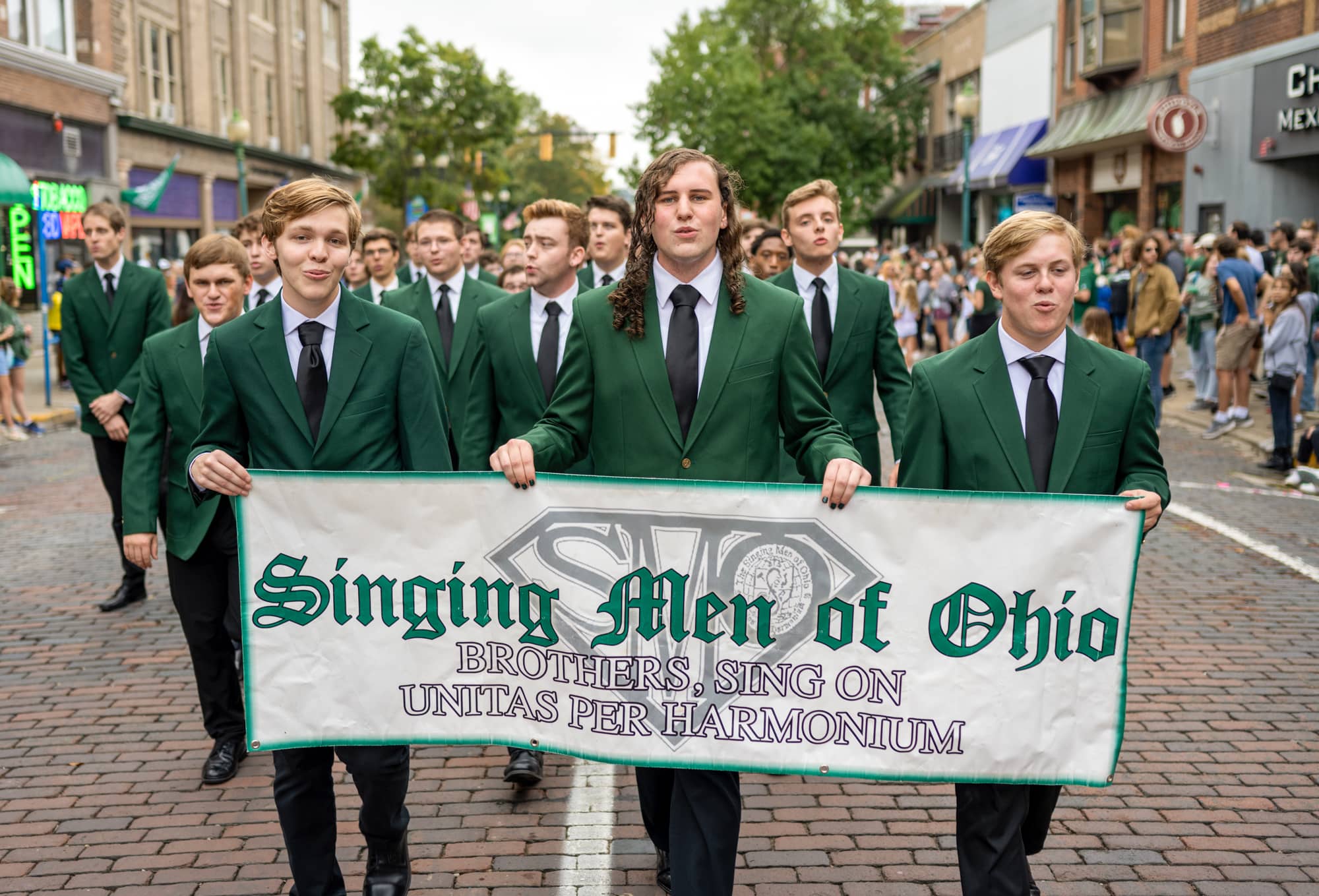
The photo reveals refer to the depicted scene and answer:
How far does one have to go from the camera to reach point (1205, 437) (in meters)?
15.8

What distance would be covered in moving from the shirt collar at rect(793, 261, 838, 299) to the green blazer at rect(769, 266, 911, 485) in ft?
0.12

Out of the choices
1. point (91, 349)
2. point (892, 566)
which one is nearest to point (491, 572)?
point (892, 566)

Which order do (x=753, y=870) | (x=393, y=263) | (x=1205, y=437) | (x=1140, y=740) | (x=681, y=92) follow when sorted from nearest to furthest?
(x=753, y=870), (x=1140, y=740), (x=393, y=263), (x=1205, y=437), (x=681, y=92)

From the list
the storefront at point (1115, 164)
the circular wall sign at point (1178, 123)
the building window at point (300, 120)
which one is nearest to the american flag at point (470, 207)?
the building window at point (300, 120)

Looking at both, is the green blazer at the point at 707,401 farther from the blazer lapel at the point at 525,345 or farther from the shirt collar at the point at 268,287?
the shirt collar at the point at 268,287

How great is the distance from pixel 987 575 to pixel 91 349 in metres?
6.51

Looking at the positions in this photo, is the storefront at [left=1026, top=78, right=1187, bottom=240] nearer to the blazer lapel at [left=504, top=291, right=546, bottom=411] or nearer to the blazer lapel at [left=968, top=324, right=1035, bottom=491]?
the blazer lapel at [left=504, top=291, right=546, bottom=411]

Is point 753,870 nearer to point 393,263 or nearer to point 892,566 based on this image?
point 892,566

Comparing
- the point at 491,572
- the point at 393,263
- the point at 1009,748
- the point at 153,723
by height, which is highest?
the point at 393,263

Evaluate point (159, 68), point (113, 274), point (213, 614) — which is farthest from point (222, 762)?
point (159, 68)

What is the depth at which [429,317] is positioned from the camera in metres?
7.58

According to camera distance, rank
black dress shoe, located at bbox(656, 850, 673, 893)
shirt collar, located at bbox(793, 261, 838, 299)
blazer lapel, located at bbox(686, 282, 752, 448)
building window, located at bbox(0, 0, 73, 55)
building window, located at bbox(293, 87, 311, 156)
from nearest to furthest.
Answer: blazer lapel, located at bbox(686, 282, 752, 448) < black dress shoe, located at bbox(656, 850, 673, 893) < shirt collar, located at bbox(793, 261, 838, 299) < building window, located at bbox(0, 0, 73, 55) < building window, located at bbox(293, 87, 311, 156)

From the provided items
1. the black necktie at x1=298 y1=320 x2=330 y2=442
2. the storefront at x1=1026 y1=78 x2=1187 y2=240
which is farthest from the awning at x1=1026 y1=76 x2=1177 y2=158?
the black necktie at x1=298 y1=320 x2=330 y2=442

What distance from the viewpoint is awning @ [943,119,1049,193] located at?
37.7 metres
